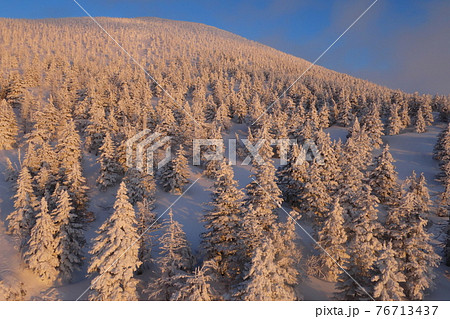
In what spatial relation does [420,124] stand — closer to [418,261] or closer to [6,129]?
[418,261]

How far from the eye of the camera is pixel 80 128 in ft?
179

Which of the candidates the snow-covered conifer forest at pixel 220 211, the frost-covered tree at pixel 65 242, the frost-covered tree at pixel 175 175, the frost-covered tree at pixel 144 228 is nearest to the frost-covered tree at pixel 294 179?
the snow-covered conifer forest at pixel 220 211

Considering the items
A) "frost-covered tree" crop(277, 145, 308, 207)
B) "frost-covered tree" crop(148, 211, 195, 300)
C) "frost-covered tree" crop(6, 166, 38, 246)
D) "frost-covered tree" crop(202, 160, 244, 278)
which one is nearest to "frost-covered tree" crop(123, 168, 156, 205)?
"frost-covered tree" crop(6, 166, 38, 246)

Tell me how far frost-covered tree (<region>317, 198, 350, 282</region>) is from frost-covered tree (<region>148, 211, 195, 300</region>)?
11243 millimetres

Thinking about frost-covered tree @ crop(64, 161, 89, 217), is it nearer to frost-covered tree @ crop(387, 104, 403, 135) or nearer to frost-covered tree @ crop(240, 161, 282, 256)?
frost-covered tree @ crop(240, 161, 282, 256)

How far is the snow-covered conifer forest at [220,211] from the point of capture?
51.0 ft

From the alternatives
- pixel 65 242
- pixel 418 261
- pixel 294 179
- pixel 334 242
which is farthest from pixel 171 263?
pixel 294 179

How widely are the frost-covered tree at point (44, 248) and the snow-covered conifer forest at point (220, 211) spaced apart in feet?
0.35

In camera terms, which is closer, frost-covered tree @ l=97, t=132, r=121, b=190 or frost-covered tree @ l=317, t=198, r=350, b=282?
frost-covered tree @ l=317, t=198, r=350, b=282

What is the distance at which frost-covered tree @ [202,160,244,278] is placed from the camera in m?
19.4

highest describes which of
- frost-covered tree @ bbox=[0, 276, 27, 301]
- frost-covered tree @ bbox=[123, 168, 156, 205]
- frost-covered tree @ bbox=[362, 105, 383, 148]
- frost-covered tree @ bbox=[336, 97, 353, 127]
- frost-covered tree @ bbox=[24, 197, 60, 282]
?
frost-covered tree @ bbox=[336, 97, 353, 127]

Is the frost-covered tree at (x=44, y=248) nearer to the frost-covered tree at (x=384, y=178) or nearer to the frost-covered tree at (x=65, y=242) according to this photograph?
the frost-covered tree at (x=65, y=242)

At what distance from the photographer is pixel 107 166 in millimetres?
37469

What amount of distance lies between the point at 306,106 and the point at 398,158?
32679 mm
